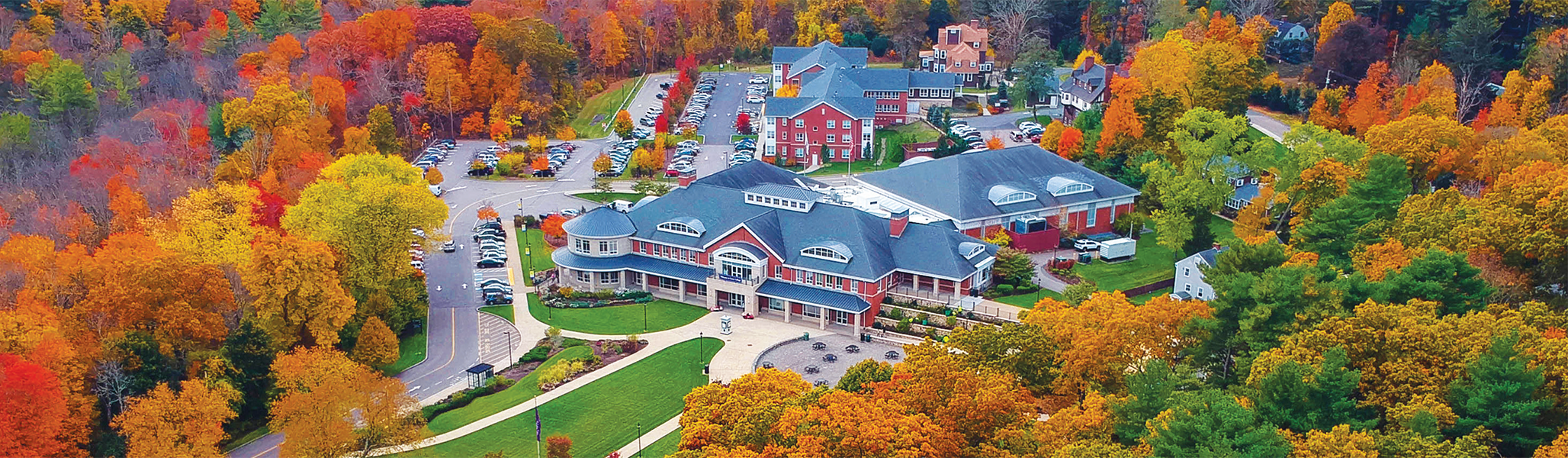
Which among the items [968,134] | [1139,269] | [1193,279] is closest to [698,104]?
[968,134]

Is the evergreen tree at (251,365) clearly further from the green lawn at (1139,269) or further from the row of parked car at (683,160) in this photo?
the green lawn at (1139,269)

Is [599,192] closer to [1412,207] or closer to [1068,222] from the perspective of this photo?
[1068,222]

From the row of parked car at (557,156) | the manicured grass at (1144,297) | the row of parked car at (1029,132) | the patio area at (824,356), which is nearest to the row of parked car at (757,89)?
the row of parked car at (557,156)

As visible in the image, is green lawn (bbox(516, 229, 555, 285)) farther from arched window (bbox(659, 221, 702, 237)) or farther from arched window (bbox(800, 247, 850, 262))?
arched window (bbox(800, 247, 850, 262))

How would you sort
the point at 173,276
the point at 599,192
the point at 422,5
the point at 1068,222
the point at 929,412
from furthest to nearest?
the point at 422,5
the point at 599,192
the point at 1068,222
the point at 173,276
the point at 929,412

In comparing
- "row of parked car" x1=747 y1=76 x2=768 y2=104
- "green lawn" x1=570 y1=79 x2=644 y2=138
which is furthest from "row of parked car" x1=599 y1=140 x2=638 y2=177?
"row of parked car" x1=747 y1=76 x2=768 y2=104

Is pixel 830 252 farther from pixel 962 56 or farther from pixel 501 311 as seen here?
pixel 962 56

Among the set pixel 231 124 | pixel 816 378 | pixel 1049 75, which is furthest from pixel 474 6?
pixel 816 378

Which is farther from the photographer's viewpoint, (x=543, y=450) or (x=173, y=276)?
(x=173, y=276)
